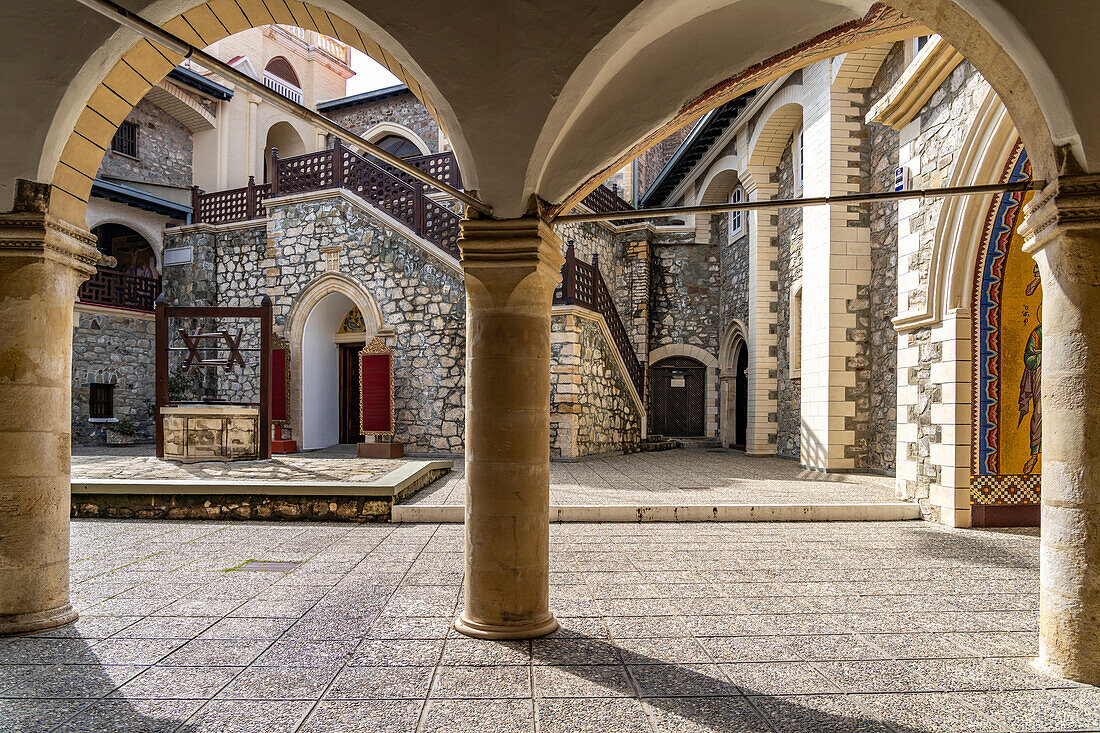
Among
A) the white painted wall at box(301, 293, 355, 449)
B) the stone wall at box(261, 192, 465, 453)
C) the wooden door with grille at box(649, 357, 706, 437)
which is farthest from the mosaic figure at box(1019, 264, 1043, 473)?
the white painted wall at box(301, 293, 355, 449)

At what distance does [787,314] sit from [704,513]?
820 cm

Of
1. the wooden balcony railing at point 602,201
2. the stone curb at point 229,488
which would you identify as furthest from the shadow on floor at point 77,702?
the wooden balcony railing at point 602,201

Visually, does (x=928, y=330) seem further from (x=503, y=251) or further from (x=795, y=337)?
(x=795, y=337)

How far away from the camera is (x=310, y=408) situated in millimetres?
13859

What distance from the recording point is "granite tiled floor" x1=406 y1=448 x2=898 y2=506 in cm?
753

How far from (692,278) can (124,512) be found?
14.7m

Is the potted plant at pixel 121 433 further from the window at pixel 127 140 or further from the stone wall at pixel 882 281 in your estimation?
the stone wall at pixel 882 281

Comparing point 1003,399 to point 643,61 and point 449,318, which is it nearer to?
point 643,61

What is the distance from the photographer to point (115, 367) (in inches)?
609

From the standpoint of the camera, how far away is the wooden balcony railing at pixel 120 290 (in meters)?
15.1

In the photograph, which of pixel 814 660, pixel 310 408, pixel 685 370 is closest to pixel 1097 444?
pixel 814 660

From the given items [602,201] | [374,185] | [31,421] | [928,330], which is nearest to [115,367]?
[374,185]

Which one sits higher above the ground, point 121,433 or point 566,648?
point 566,648

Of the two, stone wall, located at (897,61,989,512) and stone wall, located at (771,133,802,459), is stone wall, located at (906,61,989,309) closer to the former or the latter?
stone wall, located at (897,61,989,512)
